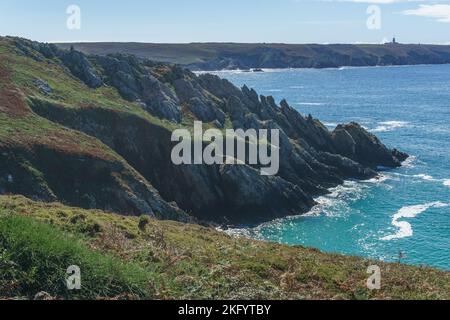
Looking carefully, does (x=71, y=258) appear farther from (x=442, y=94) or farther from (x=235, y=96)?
(x=442, y=94)

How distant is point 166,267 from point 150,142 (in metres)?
48.0

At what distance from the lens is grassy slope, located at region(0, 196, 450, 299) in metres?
13.8

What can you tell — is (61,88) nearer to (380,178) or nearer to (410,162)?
(380,178)

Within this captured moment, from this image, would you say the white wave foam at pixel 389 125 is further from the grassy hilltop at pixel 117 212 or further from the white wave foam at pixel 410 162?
the grassy hilltop at pixel 117 212

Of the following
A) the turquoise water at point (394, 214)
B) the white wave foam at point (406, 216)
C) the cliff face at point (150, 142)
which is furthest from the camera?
the white wave foam at point (406, 216)

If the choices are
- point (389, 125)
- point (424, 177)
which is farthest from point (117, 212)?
point (389, 125)

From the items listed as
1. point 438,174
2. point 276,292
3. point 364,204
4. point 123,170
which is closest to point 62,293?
point 276,292

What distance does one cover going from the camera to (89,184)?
48562 millimetres

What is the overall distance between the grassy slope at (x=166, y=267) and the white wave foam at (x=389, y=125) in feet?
324

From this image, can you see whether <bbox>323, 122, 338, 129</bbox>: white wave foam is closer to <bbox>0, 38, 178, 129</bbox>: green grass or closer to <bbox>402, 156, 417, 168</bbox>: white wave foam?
<bbox>402, 156, 417, 168</bbox>: white wave foam

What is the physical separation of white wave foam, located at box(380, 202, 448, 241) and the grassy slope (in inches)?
1390

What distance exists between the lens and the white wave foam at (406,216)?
184 ft

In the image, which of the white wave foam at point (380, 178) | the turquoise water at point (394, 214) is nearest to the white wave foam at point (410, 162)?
the turquoise water at point (394, 214)

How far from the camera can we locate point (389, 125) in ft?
403
